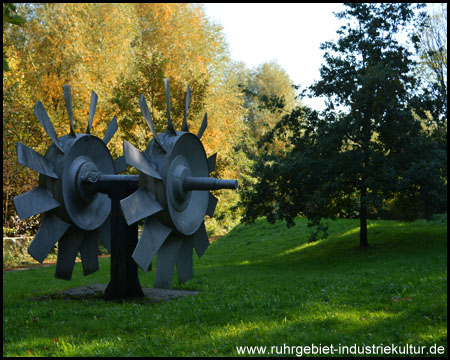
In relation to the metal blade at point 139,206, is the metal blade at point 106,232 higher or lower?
lower

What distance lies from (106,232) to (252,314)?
3.61 metres

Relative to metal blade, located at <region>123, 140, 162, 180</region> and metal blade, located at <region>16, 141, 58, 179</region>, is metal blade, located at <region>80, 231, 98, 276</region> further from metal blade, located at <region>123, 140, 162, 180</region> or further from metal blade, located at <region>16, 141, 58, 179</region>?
metal blade, located at <region>123, 140, 162, 180</region>

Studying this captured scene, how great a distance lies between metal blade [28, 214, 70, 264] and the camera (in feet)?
27.7

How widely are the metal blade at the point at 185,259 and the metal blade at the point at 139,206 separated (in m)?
1.09

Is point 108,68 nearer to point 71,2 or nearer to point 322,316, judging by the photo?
point 71,2

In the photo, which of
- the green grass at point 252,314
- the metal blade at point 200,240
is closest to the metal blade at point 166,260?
the metal blade at point 200,240

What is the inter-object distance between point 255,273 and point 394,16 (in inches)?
424

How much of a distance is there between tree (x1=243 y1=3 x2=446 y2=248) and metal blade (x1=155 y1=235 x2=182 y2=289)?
962 cm

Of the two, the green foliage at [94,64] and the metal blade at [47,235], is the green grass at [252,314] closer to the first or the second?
the metal blade at [47,235]

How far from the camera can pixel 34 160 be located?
8.03 m

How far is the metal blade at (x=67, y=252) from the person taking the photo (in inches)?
363

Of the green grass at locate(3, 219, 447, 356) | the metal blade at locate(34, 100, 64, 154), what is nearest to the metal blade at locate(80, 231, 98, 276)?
the green grass at locate(3, 219, 447, 356)

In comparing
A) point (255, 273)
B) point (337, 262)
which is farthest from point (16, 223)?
point (337, 262)

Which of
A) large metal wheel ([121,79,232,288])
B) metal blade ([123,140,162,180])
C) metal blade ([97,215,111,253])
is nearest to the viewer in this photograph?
metal blade ([123,140,162,180])
